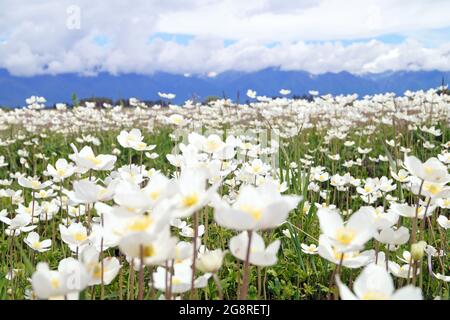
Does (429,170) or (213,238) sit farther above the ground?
(429,170)

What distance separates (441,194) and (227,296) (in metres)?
1.13

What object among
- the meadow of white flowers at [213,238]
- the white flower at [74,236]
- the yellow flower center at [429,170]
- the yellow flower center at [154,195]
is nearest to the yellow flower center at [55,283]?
the meadow of white flowers at [213,238]

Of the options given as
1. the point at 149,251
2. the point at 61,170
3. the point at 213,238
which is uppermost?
the point at 61,170

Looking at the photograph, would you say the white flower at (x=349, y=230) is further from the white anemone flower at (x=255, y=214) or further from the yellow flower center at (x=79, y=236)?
the yellow flower center at (x=79, y=236)

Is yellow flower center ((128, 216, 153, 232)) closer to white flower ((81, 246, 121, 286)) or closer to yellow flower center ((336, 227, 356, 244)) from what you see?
white flower ((81, 246, 121, 286))

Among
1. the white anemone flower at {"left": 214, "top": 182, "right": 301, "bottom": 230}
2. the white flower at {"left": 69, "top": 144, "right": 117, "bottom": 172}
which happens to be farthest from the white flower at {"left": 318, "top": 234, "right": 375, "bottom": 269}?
the white flower at {"left": 69, "top": 144, "right": 117, "bottom": 172}

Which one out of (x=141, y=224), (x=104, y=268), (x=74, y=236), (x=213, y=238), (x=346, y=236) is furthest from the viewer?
(x=213, y=238)

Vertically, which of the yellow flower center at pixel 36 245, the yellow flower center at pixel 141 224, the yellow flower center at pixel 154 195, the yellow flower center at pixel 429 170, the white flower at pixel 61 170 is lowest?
the yellow flower center at pixel 36 245

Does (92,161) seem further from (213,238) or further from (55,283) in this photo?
(213,238)

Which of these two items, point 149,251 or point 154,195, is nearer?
point 149,251

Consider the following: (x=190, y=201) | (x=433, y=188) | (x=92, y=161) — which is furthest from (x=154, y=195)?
(x=433, y=188)

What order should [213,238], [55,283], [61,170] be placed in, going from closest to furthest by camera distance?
[55,283] → [61,170] → [213,238]
